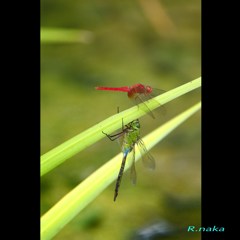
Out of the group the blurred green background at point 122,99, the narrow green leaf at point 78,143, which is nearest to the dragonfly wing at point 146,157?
the narrow green leaf at point 78,143

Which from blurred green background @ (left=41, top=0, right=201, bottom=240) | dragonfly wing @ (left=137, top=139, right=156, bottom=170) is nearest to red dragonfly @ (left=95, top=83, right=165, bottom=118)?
dragonfly wing @ (left=137, top=139, right=156, bottom=170)

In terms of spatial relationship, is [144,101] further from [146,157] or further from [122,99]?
[122,99]

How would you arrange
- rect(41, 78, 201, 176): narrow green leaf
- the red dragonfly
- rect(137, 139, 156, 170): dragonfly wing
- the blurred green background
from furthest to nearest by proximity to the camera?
1. the blurred green background
2. rect(137, 139, 156, 170): dragonfly wing
3. the red dragonfly
4. rect(41, 78, 201, 176): narrow green leaf

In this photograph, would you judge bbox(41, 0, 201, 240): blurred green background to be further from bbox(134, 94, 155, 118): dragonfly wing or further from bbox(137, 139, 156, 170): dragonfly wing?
bbox(134, 94, 155, 118): dragonfly wing

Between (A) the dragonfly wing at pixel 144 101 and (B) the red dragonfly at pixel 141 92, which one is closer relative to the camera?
(A) the dragonfly wing at pixel 144 101

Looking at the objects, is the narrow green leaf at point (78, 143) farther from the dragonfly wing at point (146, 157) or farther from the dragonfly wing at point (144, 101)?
the dragonfly wing at point (146, 157)
